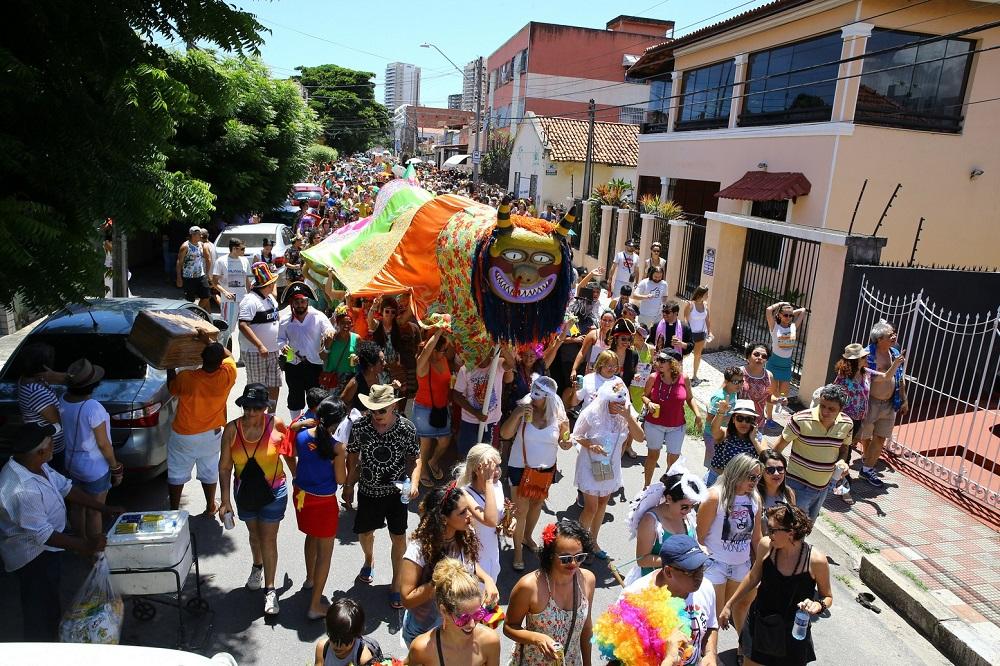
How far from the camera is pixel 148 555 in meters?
4.19

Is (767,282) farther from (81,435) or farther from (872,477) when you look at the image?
(81,435)

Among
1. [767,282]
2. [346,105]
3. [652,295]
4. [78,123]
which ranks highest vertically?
[346,105]

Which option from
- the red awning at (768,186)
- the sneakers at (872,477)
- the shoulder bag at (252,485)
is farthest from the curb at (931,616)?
the red awning at (768,186)

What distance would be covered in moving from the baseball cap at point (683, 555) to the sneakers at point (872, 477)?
5.01 meters

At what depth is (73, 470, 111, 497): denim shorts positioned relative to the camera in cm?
500

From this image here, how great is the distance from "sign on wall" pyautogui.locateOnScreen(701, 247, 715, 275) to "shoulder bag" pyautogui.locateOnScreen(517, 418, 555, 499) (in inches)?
306

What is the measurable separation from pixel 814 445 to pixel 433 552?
321 cm

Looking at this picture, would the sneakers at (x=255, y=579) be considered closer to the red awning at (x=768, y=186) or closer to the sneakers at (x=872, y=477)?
the sneakers at (x=872, y=477)

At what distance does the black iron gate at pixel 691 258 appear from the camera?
46.4 feet

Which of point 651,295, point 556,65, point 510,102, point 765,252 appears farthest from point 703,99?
point 510,102

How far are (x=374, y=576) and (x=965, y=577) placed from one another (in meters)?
4.79

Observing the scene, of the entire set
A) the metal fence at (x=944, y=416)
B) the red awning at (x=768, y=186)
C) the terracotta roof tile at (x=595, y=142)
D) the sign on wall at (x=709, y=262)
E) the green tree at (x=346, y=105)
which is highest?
the green tree at (x=346, y=105)

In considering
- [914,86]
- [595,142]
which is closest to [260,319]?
[914,86]

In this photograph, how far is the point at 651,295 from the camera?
34.7 feet
